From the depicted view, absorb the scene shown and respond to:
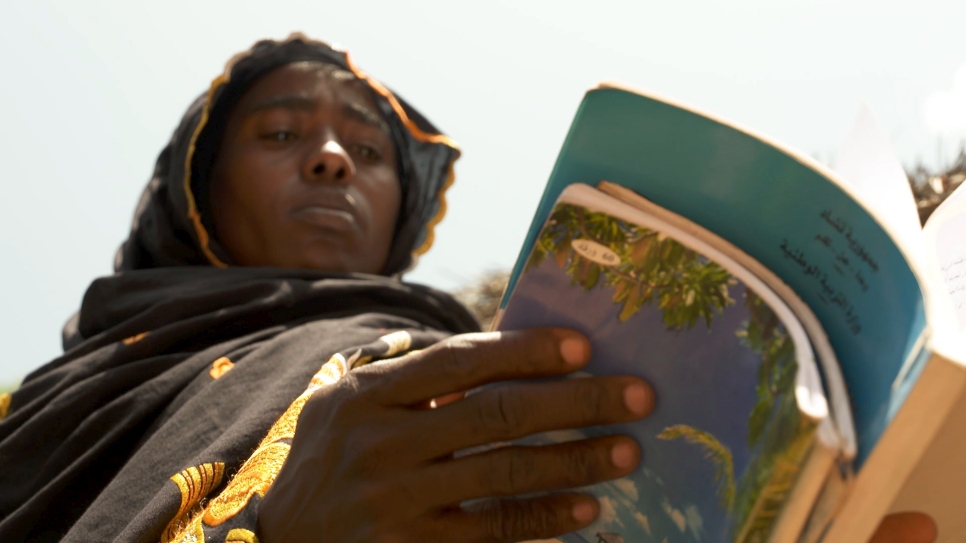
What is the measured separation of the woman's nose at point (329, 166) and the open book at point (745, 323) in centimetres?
117

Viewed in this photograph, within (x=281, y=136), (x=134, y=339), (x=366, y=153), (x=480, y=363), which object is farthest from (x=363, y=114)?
(x=480, y=363)

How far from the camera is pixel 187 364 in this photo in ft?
4.36

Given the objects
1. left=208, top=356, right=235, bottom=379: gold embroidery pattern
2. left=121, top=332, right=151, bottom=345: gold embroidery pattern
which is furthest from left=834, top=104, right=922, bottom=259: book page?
left=121, top=332, right=151, bottom=345: gold embroidery pattern

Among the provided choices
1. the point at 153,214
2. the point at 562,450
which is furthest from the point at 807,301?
the point at 153,214

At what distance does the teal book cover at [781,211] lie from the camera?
52cm

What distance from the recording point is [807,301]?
600mm

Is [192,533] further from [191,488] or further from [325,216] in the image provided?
[325,216]

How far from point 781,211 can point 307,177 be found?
1.33m

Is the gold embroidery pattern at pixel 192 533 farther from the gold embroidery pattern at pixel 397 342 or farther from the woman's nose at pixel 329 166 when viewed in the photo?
the woman's nose at pixel 329 166

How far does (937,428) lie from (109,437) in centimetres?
109

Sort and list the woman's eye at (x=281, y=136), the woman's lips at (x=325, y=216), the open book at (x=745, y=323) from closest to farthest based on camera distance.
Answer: the open book at (x=745, y=323), the woman's lips at (x=325, y=216), the woman's eye at (x=281, y=136)

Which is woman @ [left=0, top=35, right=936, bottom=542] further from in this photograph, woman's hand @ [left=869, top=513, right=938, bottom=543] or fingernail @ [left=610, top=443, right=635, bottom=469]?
woman's hand @ [left=869, top=513, right=938, bottom=543]

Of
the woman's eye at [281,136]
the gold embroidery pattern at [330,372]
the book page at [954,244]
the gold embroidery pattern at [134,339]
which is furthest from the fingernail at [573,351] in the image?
the woman's eye at [281,136]

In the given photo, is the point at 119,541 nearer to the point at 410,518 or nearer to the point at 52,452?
the point at 410,518
